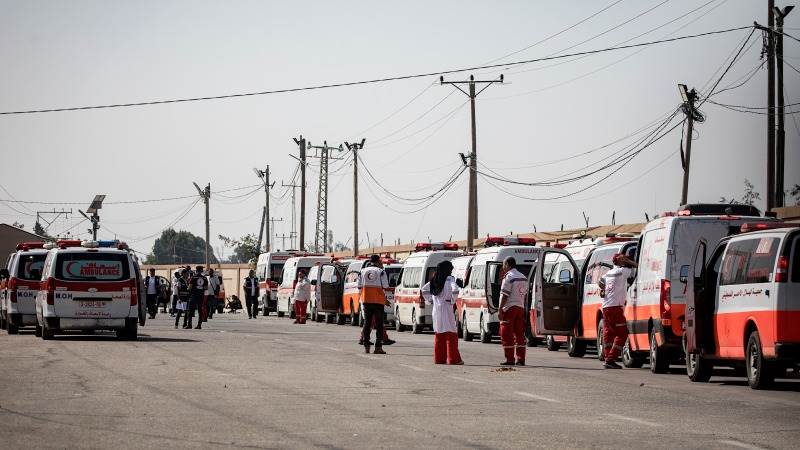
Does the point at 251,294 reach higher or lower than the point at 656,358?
higher

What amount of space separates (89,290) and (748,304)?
16.9m

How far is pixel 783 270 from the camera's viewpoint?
18375 millimetres

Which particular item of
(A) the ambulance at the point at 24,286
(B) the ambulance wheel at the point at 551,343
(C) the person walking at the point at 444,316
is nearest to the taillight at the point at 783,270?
(C) the person walking at the point at 444,316

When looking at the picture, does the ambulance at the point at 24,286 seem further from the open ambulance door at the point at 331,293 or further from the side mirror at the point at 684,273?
the side mirror at the point at 684,273

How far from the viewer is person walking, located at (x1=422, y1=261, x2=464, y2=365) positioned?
82.1ft

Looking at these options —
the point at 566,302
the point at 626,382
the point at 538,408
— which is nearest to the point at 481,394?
the point at 538,408

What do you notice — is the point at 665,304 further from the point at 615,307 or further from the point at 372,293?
the point at 372,293

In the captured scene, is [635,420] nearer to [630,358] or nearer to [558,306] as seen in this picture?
[630,358]

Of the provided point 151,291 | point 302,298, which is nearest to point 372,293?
point 302,298

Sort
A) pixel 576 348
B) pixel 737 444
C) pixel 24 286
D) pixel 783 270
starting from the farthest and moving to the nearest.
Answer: pixel 24 286, pixel 576 348, pixel 783 270, pixel 737 444

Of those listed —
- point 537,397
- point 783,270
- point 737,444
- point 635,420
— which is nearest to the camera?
point 737,444

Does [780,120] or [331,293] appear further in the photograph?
[331,293]

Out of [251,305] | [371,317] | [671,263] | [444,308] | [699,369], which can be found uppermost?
[671,263]

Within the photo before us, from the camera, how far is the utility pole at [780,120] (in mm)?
37531
